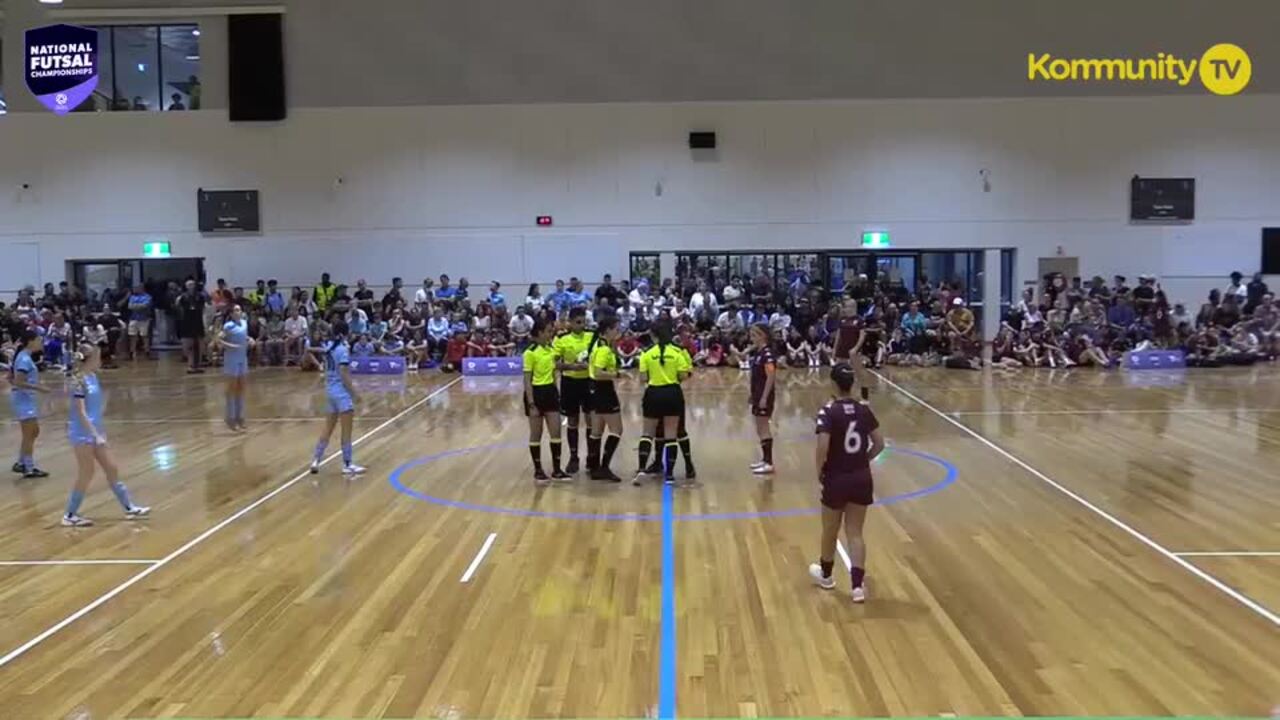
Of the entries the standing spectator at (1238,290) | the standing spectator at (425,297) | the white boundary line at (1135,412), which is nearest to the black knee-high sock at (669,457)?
the white boundary line at (1135,412)

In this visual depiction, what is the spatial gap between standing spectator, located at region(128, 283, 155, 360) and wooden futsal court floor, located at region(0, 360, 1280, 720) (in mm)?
13768

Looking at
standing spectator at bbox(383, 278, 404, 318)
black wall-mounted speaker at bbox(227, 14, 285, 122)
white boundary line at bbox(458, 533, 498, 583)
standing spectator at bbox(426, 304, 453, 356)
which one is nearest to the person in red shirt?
standing spectator at bbox(426, 304, 453, 356)

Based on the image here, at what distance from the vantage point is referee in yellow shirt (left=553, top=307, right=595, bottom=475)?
10.4 metres

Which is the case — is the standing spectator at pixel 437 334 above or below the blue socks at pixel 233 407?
above

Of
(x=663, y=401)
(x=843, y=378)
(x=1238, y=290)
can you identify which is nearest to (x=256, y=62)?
(x=663, y=401)

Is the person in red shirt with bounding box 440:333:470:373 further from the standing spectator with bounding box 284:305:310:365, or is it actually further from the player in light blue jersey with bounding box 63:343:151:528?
the player in light blue jersey with bounding box 63:343:151:528

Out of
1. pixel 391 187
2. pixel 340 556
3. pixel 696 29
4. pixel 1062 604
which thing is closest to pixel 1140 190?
pixel 696 29

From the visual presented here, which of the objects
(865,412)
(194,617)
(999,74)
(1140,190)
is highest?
(999,74)

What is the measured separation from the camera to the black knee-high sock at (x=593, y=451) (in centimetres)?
1078

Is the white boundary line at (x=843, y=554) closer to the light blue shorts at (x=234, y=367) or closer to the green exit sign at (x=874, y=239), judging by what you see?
the light blue shorts at (x=234, y=367)

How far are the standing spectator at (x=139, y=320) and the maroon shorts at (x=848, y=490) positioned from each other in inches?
943

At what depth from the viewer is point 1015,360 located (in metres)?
22.7

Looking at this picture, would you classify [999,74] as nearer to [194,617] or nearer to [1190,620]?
[1190,620]

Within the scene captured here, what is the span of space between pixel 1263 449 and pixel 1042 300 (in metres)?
13.9
